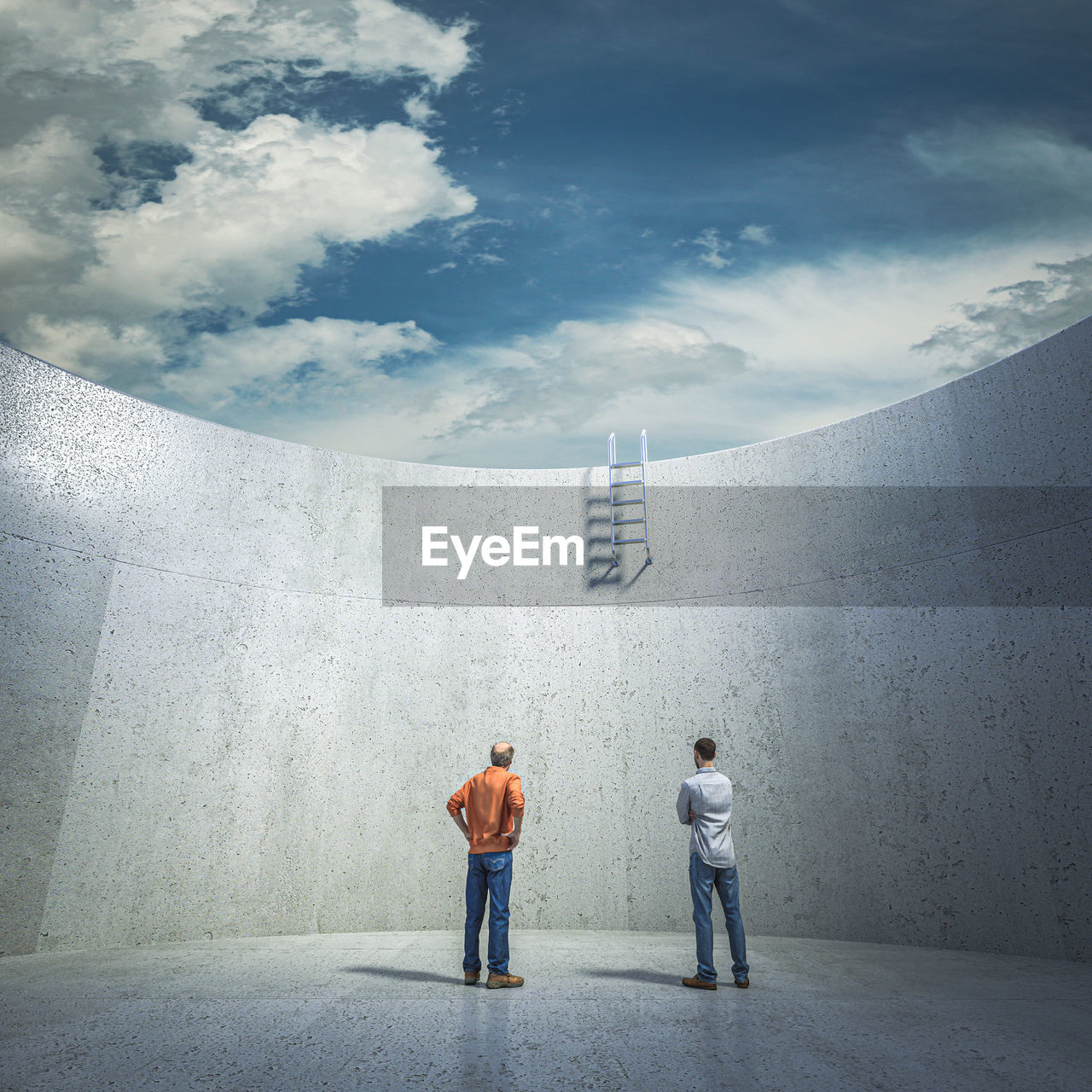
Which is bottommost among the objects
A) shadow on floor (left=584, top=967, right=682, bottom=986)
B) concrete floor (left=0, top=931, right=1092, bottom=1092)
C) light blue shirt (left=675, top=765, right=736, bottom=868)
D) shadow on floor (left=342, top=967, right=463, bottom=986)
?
shadow on floor (left=342, top=967, right=463, bottom=986)

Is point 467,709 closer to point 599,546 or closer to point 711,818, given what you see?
point 599,546

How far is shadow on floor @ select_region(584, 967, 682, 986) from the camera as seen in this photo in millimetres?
3861

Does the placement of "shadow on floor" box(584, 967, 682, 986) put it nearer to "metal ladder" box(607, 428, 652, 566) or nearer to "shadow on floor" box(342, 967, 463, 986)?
"shadow on floor" box(342, 967, 463, 986)

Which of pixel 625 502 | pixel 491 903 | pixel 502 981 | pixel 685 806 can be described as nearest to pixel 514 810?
pixel 491 903

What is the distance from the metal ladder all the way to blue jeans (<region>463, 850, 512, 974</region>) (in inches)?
123

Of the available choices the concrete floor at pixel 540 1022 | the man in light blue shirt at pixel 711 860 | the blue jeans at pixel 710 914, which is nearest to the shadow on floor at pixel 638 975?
the concrete floor at pixel 540 1022

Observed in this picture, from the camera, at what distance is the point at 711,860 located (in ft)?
12.6

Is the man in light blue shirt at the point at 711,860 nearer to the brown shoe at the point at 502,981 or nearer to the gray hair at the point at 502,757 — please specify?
the brown shoe at the point at 502,981

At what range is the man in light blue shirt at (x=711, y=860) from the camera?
373 cm

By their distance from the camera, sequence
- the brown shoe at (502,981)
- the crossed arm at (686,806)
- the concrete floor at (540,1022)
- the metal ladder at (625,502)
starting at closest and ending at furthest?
1. the concrete floor at (540,1022)
2. the brown shoe at (502,981)
3. the crossed arm at (686,806)
4. the metal ladder at (625,502)

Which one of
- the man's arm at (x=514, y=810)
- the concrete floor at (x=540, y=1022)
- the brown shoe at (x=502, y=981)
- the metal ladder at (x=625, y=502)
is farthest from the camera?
the metal ladder at (x=625, y=502)

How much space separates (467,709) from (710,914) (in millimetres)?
2813

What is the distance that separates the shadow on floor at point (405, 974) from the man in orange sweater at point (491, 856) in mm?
96

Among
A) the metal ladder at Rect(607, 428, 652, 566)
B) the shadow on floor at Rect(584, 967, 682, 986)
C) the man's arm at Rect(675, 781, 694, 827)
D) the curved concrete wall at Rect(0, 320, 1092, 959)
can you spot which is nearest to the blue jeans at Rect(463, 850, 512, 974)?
the shadow on floor at Rect(584, 967, 682, 986)
